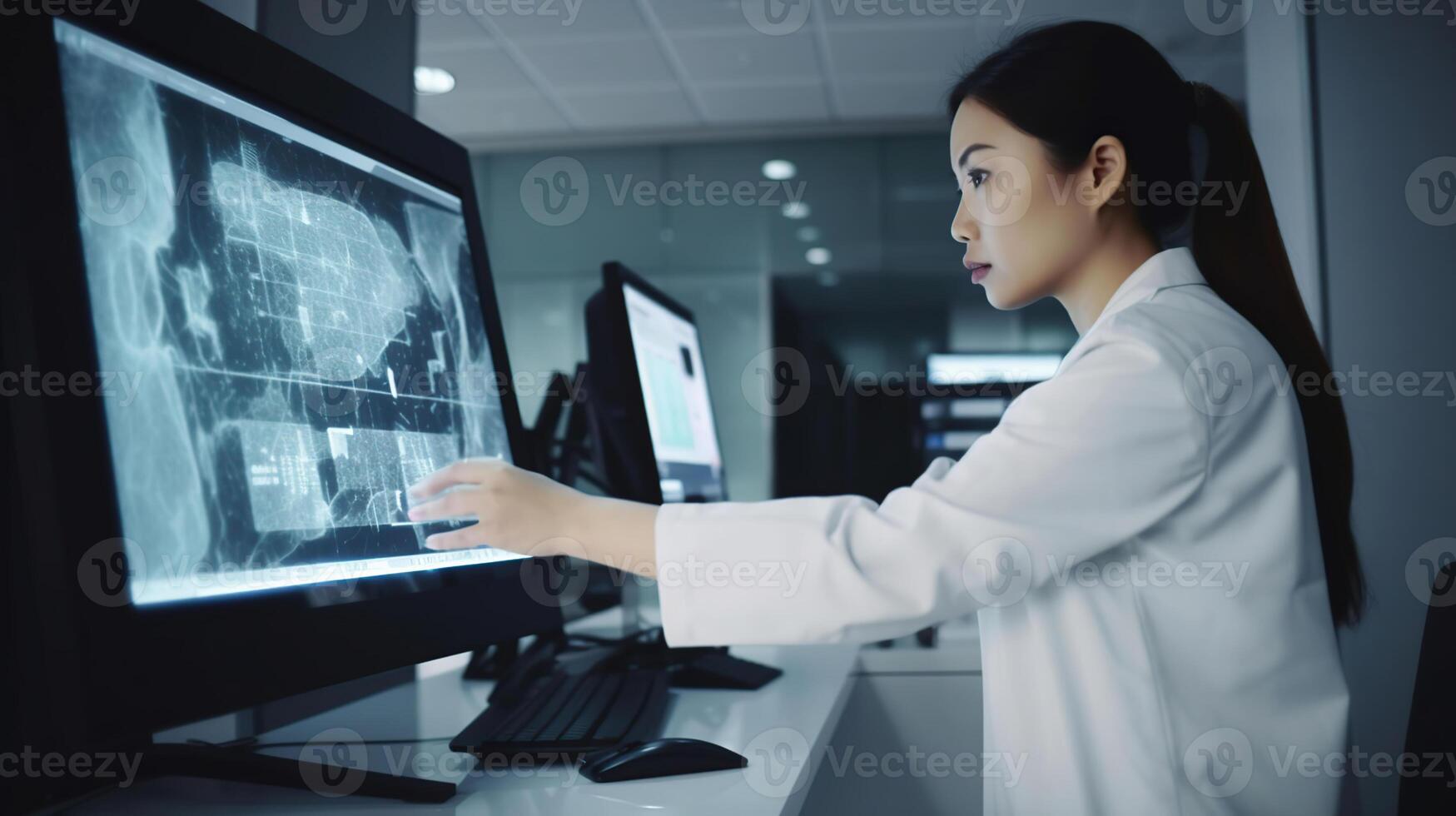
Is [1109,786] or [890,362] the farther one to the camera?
[890,362]

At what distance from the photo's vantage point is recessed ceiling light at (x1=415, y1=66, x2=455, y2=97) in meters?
4.18

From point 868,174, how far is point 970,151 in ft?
13.2

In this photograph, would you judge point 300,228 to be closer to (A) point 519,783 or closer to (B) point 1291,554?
(A) point 519,783

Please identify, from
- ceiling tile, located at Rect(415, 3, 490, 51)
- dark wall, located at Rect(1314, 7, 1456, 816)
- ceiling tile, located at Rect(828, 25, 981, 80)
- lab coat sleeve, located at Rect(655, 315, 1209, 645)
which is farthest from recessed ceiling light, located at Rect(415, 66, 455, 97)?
lab coat sleeve, located at Rect(655, 315, 1209, 645)

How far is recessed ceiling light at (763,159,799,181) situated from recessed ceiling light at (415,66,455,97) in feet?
5.32

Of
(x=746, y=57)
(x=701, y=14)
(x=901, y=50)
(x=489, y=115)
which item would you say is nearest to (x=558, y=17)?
(x=701, y=14)

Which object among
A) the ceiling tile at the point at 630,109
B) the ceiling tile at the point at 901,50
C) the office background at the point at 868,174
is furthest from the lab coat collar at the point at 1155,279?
the ceiling tile at the point at 630,109

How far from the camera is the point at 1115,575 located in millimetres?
722

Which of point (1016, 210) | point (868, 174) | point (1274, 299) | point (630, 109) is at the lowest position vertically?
point (1274, 299)

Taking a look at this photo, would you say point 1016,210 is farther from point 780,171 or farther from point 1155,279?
point 780,171

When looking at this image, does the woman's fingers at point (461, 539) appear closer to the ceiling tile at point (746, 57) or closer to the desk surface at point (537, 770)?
the desk surface at point (537, 770)

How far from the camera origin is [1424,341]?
5.34 ft

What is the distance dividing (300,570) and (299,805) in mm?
169

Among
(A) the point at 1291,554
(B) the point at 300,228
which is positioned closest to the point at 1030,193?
(A) the point at 1291,554
